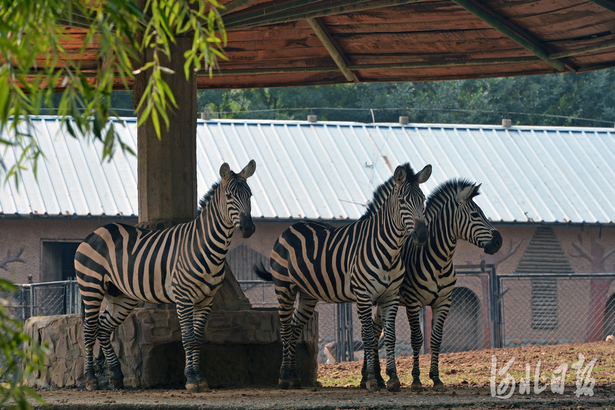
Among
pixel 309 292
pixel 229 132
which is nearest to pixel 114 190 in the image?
pixel 229 132

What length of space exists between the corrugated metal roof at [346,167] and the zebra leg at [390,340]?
938 cm

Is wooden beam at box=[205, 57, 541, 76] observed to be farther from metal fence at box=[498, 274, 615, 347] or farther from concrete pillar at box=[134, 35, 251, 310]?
metal fence at box=[498, 274, 615, 347]

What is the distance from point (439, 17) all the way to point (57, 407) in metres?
6.38

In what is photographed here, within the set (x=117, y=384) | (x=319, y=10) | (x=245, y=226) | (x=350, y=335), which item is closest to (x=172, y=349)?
(x=117, y=384)

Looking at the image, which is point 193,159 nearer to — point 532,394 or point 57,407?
point 57,407

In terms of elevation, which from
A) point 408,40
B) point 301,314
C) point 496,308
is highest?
point 408,40

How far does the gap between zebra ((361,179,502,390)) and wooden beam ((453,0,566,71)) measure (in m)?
1.96

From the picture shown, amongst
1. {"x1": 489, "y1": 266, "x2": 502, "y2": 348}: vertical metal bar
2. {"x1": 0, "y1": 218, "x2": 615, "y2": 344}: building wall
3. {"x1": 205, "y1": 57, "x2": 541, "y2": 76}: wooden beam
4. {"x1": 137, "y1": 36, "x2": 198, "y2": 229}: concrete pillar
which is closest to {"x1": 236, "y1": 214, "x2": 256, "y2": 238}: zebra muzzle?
{"x1": 137, "y1": 36, "x2": 198, "y2": 229}: concrete pillar

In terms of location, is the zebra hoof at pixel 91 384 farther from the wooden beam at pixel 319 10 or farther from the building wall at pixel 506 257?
the building wall at pixel 506 257

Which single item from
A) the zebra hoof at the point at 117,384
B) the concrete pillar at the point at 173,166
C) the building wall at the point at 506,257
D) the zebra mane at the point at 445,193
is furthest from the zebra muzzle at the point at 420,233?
the building wall at the point at 506,257

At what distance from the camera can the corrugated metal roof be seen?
1745 centimetres

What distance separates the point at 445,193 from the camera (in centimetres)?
854

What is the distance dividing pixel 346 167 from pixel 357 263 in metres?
11.6

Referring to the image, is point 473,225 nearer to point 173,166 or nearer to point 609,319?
point 173,166
